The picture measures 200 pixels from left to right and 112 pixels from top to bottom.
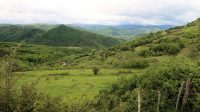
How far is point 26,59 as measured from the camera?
651 ft

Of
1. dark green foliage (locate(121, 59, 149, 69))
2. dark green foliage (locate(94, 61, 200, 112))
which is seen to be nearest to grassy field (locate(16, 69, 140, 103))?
dark green foliage (locate(121, 59, 149, 69))

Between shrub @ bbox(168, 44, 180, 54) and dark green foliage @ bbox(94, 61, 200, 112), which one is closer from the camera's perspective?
dark green foliage @ bbox(94, 61, 200, 112)

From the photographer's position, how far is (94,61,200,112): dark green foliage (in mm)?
44800

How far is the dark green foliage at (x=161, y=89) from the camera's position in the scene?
44800 millimetres

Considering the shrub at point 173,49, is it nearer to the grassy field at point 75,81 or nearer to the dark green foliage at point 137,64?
the dark green foliage at point 137,64

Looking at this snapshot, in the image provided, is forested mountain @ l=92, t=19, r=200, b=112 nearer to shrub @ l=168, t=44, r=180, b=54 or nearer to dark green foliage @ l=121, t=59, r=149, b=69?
dark green foliage @ l=121, t=59, r=149, b=69

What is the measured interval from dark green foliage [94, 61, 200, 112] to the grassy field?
1857 centimetres

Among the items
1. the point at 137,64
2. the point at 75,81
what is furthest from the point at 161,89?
the point at 137,64

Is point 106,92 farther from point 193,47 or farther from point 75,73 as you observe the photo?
point 193,47

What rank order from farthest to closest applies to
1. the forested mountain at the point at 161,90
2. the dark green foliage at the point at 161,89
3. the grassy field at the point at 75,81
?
the grassy field at the point at 75,81 → the dark green foliage at the point at 161,89 → the forested mountain at the point at 161,90

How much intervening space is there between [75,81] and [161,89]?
49390 millimetres

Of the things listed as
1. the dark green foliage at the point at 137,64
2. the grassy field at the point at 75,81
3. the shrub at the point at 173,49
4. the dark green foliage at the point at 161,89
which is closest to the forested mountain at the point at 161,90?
the dark green foliage at the point at 161,89

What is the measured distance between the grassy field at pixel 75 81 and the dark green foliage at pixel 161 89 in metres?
18.6

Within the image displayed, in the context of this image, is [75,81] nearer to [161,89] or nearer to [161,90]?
[161,89]
